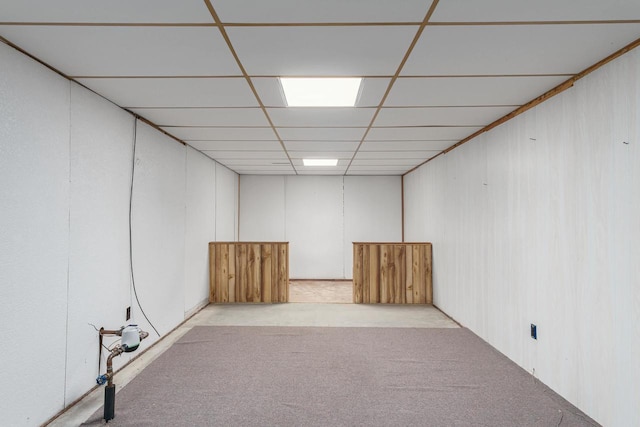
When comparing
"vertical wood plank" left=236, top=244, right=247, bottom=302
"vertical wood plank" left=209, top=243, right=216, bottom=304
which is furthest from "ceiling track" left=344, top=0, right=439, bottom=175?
"vertical wood plank" left=209, top=243, right=216, bottom=304

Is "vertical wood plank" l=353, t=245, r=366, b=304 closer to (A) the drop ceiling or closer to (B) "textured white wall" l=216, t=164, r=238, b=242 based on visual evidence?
(B) "textured white wall" l=216, t=164, r=238, b=242

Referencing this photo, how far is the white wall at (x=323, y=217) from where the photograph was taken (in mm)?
7719

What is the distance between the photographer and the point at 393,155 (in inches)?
209

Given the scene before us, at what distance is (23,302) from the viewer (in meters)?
2.08

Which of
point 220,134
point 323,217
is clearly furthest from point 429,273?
point 220,134

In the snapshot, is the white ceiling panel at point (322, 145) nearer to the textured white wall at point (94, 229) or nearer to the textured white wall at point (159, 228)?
the textured white wall at point (159, 228)

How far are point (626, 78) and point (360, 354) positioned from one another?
2.86 meters

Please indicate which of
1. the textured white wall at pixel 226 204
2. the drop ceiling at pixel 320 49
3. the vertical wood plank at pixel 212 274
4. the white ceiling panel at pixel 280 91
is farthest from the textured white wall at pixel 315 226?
the white ceiling panel at pixel 280 91

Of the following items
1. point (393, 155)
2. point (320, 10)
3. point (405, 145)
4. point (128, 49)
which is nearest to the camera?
point (320, 10)

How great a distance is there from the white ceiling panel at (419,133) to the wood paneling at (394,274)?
1986 millimetres

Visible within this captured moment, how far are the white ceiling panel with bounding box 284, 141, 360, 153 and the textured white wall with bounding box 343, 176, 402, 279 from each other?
285 cm

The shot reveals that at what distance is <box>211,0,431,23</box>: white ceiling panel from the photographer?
1586mm

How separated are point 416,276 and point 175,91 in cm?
438

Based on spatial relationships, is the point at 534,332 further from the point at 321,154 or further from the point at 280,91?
the point at 321,154
